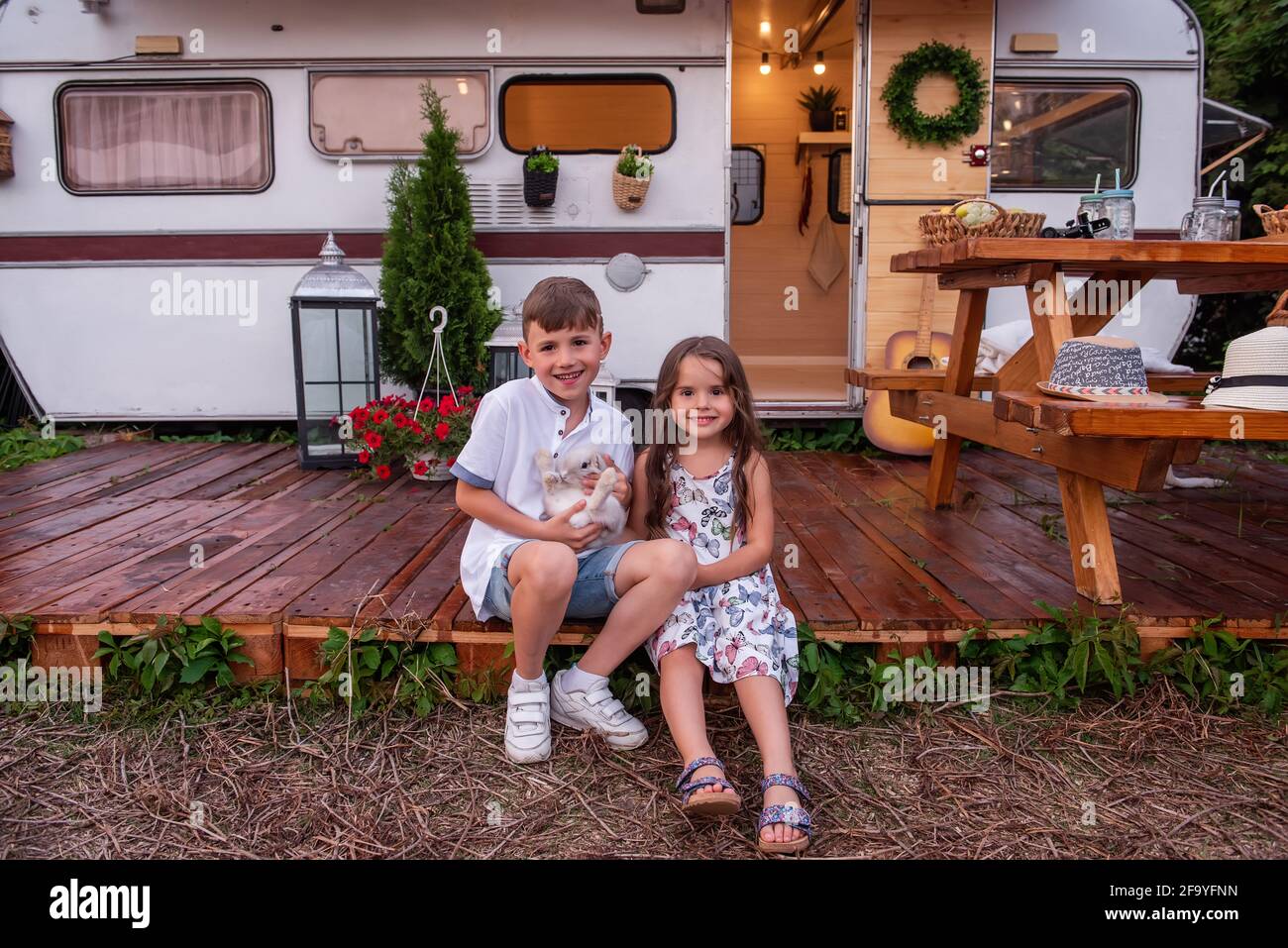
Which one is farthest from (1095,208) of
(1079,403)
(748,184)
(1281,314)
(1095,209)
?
(748,184)

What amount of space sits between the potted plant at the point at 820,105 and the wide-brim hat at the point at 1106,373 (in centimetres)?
587

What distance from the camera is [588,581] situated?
8.70 feet

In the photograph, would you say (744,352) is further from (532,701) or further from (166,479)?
(532,701)

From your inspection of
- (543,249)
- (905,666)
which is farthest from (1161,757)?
(543,249)

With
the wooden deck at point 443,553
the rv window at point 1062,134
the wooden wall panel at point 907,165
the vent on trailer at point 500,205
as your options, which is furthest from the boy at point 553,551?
the rv window at point 1062,134

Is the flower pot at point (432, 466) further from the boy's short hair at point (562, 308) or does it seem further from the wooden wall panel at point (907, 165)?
the wooden wall panel at point (907, 165)

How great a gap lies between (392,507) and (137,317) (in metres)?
2.92

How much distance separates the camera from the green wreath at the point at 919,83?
577 cm

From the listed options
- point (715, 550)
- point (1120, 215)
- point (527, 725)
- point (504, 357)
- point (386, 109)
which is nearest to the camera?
point (527, 725)

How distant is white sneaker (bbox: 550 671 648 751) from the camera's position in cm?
267

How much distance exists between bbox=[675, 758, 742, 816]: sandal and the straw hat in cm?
191

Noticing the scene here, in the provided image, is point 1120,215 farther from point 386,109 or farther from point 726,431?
point 386,109

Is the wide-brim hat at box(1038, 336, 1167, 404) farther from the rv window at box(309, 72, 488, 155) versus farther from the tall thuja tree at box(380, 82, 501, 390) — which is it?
the rv window at box(309, 72, 488, 155)

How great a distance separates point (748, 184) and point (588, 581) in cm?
655
